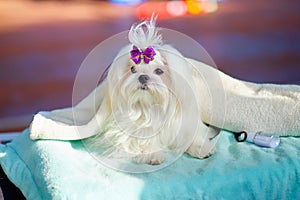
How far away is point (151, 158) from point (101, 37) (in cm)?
154

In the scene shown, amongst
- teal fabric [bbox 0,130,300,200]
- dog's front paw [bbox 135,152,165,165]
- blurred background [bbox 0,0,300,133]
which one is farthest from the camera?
blurred background [bbox 0,0,300,133]

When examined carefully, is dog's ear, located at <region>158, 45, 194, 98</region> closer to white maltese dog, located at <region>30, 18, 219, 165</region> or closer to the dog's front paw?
white maltese dog, located at <region>30, 18, 219, 165</region>

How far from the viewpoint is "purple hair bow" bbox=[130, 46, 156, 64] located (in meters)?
1.20

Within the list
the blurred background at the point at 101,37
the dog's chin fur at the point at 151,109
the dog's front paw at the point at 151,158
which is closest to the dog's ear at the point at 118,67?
the dog's chin fur at the point at 151,109

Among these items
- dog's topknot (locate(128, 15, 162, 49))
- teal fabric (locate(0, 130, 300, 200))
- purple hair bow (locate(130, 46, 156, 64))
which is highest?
dog's topknot (locate(128, 15, 162, 49))

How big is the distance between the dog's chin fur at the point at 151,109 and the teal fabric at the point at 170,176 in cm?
6

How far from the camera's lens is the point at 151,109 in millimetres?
1245

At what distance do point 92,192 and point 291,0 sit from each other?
230 cm

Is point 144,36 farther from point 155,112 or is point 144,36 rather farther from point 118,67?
point 155,112

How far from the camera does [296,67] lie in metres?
2.84

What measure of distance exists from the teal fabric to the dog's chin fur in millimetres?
60

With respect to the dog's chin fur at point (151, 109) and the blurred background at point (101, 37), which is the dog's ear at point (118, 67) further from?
the blurred background at point (101, 37)

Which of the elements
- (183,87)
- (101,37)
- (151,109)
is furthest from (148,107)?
(101,37)

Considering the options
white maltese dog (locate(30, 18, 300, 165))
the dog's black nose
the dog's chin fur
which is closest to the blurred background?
white maltese dog (locate(30, 18, 300, 165))
